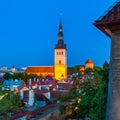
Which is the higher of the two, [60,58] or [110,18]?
[60,58]

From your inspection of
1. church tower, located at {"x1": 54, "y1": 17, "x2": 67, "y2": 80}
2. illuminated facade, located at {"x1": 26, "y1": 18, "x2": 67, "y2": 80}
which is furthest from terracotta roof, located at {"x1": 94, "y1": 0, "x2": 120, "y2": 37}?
illuminated facade, located at {"x1": 26, "y1": 18, "x2": 67, "y2": 80}

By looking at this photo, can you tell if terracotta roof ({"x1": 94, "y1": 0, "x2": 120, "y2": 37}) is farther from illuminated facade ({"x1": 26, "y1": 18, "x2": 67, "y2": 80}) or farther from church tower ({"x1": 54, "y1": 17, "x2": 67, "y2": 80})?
illuminated facade ({"x1": 26, "y1": 18, "x2": 67, "y2": 80})

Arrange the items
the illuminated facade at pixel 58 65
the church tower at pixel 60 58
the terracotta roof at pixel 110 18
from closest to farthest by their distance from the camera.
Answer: the terracotta roof at pixel 110 18 → the church tower at pixel 60 58 → the illuminated facade at pixel 58 65

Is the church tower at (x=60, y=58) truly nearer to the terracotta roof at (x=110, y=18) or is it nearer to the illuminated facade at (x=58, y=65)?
the illuminated facade at (x=58, y=65)

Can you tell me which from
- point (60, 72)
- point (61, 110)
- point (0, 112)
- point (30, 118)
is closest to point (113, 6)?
point (0, 112)

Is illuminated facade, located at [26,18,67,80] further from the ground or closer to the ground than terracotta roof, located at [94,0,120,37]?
further from the ground

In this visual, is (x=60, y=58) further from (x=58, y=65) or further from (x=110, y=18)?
(x=110, y=18)

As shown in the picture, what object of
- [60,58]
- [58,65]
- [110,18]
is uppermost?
[60,58]

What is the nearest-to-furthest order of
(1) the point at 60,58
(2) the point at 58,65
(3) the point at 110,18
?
(3) the point at 110,18
(2) the point at 58,65
(1) the point at 60,58

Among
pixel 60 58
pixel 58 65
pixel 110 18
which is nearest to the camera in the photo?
pixel 110 18

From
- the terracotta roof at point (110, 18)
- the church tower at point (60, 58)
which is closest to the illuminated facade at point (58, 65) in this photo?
the church tower at point (60, 58)

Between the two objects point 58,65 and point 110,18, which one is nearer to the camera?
point 110,18

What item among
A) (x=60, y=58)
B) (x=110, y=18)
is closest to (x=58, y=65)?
(x=60, y=58)

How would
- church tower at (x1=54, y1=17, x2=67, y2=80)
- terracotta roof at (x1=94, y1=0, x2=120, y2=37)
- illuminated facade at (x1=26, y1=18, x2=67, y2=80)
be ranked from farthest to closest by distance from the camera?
illuminated facade at (x1=26, y1=18, x2=67, y2=80) < church tower at (x1=54, y1=17, x2=67, y2=80) < terracotta roof at (x1=94, y1=0, x2=120, y2=37)
